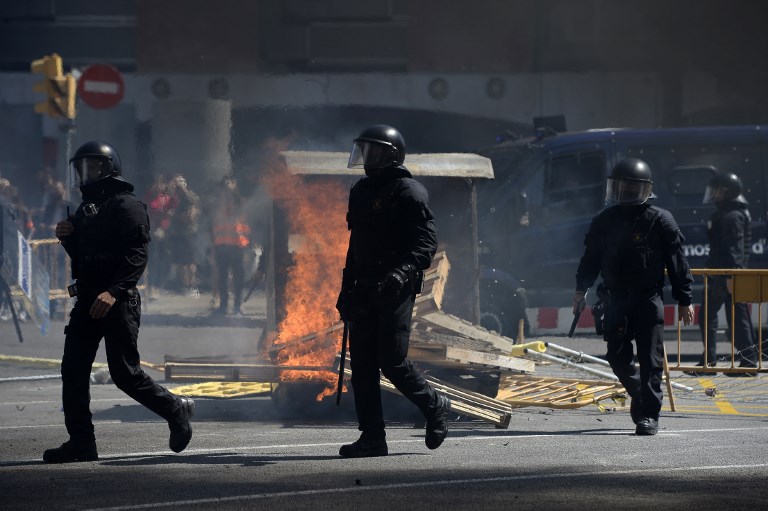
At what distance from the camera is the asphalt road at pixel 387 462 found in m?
6.03

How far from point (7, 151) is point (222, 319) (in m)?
7.36

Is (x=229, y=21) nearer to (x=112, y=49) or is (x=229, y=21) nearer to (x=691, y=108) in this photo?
(x=112, y=49)

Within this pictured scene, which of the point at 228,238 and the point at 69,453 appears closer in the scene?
the point at 69,453

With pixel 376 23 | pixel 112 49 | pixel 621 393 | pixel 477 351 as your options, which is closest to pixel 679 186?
pixel 621 393

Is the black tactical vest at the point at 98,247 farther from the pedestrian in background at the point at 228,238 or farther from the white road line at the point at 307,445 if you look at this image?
the pedestrian in background at the point at 228,238

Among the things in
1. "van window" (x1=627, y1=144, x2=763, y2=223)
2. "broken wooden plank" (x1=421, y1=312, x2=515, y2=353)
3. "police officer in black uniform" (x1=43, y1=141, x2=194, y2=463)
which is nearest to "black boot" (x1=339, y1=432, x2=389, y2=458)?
"police officer in black uniform" (x1=43, y1=141, x2=194, y2=463)

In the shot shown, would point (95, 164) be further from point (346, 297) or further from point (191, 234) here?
point (191, 234)

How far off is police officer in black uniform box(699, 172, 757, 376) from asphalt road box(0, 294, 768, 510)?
6.00 ft

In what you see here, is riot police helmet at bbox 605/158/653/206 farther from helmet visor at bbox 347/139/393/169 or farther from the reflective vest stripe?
the reflective vest stripe

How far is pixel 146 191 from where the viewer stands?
1942 centimetres

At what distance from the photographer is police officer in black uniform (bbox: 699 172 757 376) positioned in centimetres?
1243

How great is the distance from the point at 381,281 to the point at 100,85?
8.94 m

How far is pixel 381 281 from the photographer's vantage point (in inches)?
279

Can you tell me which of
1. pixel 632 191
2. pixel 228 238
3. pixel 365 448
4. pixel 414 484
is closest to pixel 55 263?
pixel 228 238
